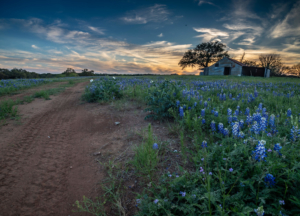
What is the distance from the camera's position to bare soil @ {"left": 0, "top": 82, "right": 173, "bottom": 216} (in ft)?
6.55

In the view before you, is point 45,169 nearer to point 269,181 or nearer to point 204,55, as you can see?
point 269,181

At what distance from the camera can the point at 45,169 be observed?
100.0 inches

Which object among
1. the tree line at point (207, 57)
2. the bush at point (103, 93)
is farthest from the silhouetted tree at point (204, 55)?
the bush at point (103, 93)

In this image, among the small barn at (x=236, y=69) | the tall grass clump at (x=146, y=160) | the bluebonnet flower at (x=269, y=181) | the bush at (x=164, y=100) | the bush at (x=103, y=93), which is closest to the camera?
the bluebonnet flower at (x=269, y=181)

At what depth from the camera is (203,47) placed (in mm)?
43000

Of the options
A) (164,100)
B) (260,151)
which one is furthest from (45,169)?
(260,151)

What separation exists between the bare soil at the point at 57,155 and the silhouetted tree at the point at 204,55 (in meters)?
42.8

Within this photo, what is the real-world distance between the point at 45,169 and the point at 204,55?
152 feet

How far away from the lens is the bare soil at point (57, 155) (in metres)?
2.00

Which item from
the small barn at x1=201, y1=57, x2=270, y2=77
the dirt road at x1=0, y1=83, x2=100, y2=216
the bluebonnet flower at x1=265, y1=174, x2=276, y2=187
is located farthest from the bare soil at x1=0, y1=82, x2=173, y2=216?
the small barn at x1=201, y1=57, x2=270, y2=77

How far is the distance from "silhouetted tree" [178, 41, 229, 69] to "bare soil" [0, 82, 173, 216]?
140ft

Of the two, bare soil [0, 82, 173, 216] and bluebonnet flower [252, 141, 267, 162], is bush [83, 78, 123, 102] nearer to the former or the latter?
bare soil [0, 82, 173, 216]

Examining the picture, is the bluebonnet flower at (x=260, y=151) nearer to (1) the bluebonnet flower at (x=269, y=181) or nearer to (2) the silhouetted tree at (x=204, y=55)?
(1) the bluebonnet flower at (x=269, y=181)

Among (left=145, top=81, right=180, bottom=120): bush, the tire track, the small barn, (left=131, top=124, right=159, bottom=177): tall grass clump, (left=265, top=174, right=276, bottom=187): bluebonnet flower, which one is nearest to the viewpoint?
(left=265, top=174, right=276, bottom=187): bluebonnet flower
